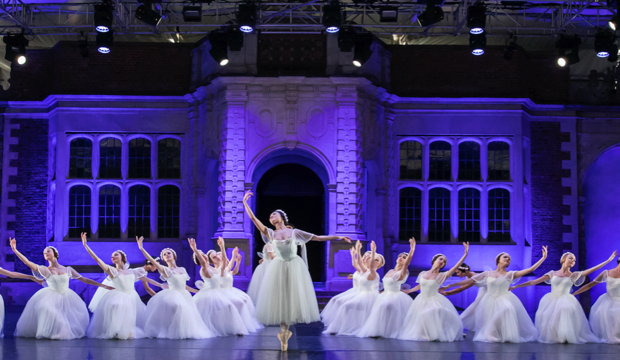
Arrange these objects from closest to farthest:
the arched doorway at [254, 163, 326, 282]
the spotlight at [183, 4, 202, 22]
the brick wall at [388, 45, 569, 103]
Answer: the spotlight at [183, 4, 202, 22], the brick wall at [388, 45, 569, 103], the arched doorway at [254, 163, 326, 282]

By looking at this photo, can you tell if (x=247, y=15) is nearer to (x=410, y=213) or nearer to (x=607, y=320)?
(x=410, y=213)

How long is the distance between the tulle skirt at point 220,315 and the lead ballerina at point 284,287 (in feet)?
6.84

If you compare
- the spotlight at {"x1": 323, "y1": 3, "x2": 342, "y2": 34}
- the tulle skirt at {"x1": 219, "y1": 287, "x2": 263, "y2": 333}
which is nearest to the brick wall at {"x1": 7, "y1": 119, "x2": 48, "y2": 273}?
the spotlight at {"x1": 323, "y1": 3, "x2": 342, "y2": 34}

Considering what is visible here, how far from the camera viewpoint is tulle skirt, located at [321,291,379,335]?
35.4 feet

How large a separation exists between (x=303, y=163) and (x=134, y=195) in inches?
181

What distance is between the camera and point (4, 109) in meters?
18.2

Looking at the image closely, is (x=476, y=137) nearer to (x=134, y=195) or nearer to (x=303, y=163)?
(x=303, y=163)

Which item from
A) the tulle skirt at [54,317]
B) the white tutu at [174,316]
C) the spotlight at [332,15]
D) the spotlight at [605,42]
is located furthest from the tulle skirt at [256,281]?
the spotlight at [605,42]

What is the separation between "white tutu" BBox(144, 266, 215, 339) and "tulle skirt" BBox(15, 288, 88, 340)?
1.02m

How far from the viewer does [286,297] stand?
845cm

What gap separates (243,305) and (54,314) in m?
2.89

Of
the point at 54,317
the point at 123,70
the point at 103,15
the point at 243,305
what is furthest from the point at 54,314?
the point at 123,70

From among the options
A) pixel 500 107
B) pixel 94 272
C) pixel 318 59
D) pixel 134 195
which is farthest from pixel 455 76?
pixel 94 272

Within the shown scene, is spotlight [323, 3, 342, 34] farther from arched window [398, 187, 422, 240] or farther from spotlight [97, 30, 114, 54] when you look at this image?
arched window [398, 187, 422, 240]
